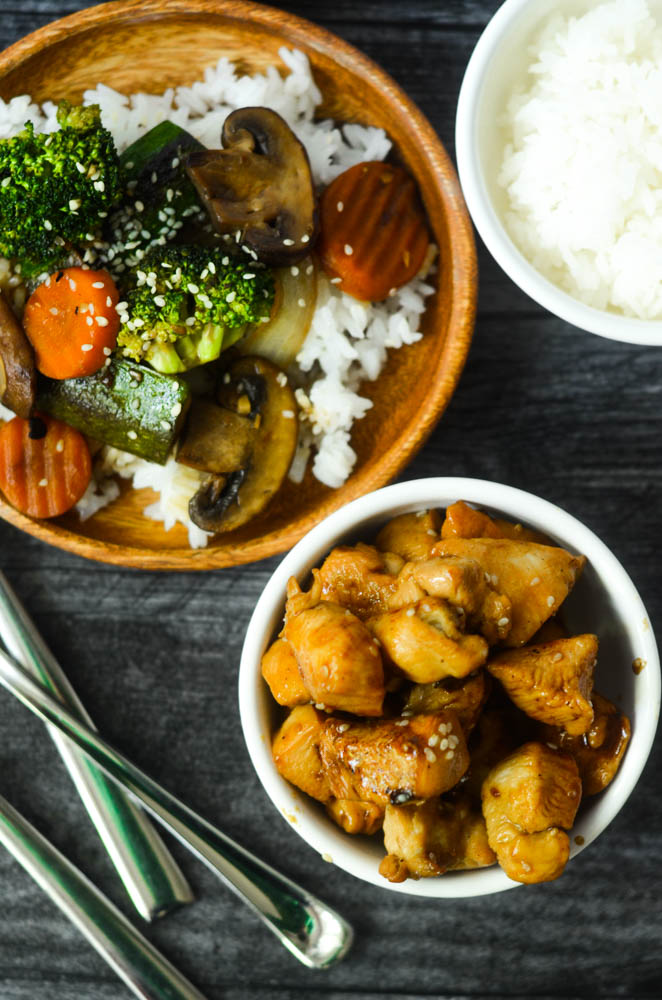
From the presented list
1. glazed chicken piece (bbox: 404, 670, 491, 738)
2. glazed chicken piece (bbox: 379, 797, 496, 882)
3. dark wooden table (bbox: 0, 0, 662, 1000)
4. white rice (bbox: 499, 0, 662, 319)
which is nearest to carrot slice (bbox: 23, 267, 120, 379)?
dark wooden table (bbox: 0, 0, 662, 1000)

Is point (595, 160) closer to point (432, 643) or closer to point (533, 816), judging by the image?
point (432, 643)

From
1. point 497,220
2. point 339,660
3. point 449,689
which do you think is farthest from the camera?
point 497,220

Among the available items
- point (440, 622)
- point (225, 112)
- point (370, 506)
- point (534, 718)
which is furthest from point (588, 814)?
point (225, 112)

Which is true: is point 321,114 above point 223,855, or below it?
above

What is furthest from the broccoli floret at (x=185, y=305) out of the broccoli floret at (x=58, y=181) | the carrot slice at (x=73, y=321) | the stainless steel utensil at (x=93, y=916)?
the stainless steel utensil at (x=93, y=916)

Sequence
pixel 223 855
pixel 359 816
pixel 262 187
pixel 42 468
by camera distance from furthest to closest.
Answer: pixel 223 855, pixel 42 468, pixel 262 187, pixel 359 816

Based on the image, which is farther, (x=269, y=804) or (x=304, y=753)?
(x=269, y=804)

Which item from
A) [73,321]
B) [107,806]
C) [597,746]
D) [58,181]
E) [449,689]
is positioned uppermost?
[58,181]

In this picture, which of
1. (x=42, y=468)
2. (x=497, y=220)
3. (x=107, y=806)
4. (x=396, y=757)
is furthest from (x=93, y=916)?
(x=497, y=220)

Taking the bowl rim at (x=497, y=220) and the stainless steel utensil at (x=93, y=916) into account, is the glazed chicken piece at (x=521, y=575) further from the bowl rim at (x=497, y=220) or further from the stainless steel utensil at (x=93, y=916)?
the stainless steel utensil at (x=93, y=916)
